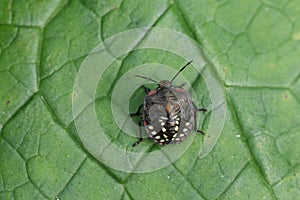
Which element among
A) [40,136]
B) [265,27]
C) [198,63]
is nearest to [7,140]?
[40,136]

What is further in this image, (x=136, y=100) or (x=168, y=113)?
(x=136, y=100)

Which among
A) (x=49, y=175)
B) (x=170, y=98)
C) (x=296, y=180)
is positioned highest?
(x=170, y=98)

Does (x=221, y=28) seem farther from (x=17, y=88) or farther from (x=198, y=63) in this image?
(x=17, y=88)
